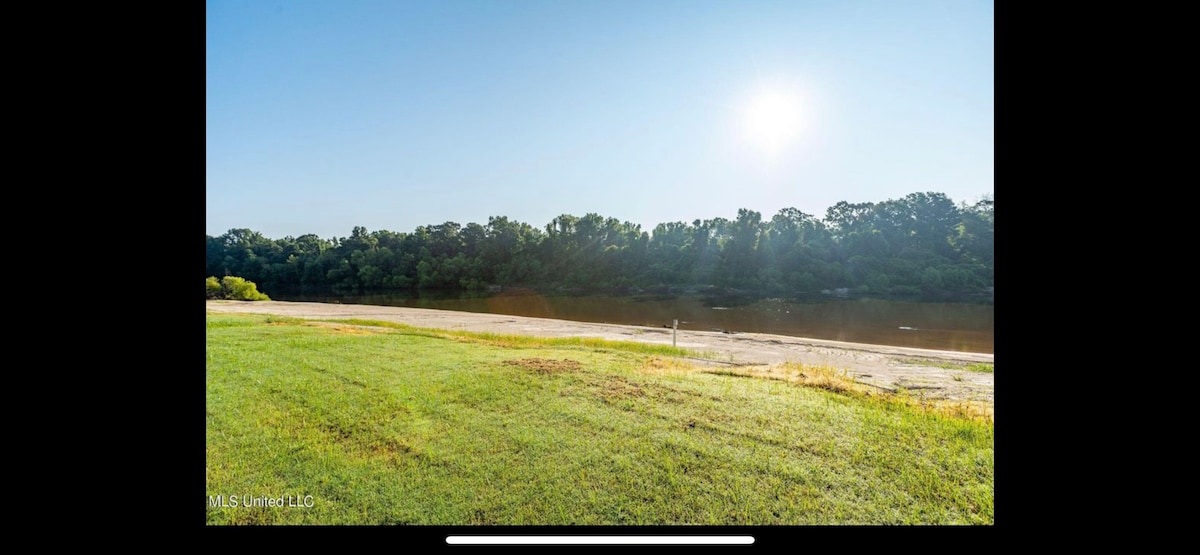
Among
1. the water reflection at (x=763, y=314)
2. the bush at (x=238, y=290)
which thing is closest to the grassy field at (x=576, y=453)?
the bush at (x=238, y=290)

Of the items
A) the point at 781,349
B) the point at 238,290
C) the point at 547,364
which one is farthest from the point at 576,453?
the point at 238,290

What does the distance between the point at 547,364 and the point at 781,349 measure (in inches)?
199

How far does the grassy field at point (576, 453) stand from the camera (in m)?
1.49

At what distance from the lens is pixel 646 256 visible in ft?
50.5

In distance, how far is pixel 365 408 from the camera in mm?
2303

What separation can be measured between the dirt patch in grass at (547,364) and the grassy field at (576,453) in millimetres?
226

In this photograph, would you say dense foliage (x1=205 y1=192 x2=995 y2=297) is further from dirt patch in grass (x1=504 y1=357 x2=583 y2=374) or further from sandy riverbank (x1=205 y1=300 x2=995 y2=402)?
dirt patch in grass (x1=504 y1=357 x2=583 y2=374)

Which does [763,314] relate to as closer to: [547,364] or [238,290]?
[547,364]

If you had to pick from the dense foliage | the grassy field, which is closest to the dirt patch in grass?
the grassy field

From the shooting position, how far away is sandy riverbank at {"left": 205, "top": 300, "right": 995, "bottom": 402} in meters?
3.59

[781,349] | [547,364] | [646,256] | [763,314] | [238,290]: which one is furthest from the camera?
[646,256]

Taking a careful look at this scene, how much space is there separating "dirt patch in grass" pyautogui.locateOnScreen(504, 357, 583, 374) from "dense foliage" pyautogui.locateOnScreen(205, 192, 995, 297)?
2.91 metres
